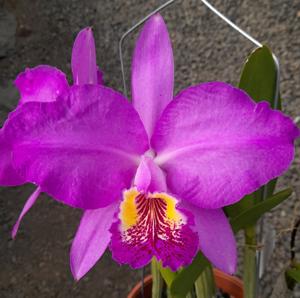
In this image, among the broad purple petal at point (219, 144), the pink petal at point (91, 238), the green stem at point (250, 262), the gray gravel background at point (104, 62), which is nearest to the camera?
the broad purple petal at point (219, 144)

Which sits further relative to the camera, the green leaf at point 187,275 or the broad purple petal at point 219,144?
the green leaf at point 187,275

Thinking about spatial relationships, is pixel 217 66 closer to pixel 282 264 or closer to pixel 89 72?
pixel 282 264

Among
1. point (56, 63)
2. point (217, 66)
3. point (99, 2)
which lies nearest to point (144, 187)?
point (217, 66)

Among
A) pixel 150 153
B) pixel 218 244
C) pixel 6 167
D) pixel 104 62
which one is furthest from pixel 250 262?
pixel 104 62

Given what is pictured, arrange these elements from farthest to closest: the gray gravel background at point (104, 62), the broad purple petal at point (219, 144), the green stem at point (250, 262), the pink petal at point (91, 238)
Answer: the gray gravel background at point (104, 62)
the green stem at point (250, 262)
the pink petal at point (91, 238)
the broad purple petal at point (219, 144)

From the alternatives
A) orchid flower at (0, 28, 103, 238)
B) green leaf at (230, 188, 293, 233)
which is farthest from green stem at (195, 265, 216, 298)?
orchid flower at (0, 28, 103, 238)

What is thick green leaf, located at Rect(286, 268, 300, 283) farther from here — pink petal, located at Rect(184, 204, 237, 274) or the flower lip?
the flower lip

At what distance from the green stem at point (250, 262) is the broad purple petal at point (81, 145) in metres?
0.26

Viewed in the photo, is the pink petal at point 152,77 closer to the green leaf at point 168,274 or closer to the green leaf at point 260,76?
the green leaf at point 260,76

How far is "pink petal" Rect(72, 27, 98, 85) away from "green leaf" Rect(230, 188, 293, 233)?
283 millimetres

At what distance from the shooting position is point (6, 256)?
5.76 ft

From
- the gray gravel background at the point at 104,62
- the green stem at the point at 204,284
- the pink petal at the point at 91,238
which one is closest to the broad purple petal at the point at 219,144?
the pink petal at the point at 91,238

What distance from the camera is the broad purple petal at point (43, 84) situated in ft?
1.98

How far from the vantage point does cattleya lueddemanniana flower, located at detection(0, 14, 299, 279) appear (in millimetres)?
556
